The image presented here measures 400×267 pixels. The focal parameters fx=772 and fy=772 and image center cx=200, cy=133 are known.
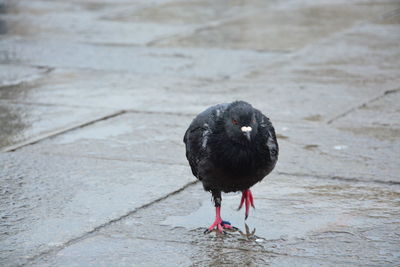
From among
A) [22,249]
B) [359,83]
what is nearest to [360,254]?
[22,249]

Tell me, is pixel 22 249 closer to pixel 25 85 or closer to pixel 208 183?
pixel 208 183

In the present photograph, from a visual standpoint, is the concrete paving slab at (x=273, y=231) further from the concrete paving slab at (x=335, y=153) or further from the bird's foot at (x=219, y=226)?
the concrete paving slab at (x=335, y=153)

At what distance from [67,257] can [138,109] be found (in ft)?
11.9

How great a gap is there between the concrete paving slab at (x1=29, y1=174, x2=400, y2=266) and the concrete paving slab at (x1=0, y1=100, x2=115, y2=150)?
2.15 meters

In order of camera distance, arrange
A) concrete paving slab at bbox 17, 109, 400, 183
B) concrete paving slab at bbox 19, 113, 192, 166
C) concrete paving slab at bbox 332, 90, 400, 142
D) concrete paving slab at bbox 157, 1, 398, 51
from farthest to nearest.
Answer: concrete paving slab at bbox 157, 1, 398, 51 → concrete paving slab at bbox 332, 90, 400, 142 → concrete paving slab at bbox 19, 113, 192, 166 → concrete paving slab at bbox 17, 109, 400, 183

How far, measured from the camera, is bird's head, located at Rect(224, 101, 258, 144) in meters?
4.59

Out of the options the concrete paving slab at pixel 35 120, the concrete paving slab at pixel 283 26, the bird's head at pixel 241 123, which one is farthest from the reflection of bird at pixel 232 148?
the concrete paving slab at pixel 283 26

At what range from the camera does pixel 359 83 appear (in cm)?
887

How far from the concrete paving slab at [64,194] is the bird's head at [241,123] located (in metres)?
1.16

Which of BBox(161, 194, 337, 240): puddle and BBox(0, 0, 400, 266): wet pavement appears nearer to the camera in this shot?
BBox(0, 0, 400, 266): wet pavement

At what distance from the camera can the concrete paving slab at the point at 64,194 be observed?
4969mm

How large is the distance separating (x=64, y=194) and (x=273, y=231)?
1.69 m

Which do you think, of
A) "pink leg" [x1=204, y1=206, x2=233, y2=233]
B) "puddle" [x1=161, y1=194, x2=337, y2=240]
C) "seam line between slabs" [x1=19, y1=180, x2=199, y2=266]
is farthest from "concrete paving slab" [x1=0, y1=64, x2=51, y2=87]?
"pink leg" [x1=204, y1=206, x2=233, y2=233]

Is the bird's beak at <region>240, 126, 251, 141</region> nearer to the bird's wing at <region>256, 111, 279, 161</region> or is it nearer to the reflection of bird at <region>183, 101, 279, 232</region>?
the reflection of bird at <region>183, 101, 279, 232</region>
